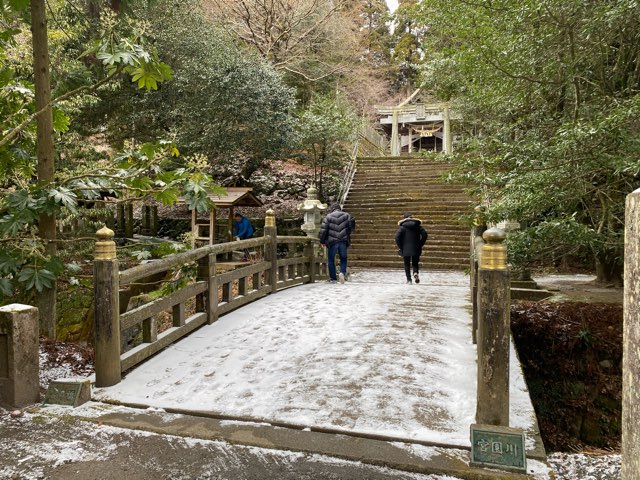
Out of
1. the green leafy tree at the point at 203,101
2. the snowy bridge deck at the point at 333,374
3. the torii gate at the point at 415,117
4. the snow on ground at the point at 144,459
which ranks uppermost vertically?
the torii gate at the point at 415,117

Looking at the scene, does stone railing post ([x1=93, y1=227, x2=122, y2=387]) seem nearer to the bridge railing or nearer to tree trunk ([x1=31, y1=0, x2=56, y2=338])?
the bridge railing

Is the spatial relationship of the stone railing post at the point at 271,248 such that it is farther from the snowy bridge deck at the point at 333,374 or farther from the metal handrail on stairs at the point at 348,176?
the metal handrail on stairs at the point at 348,176

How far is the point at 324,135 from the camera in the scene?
1659cm

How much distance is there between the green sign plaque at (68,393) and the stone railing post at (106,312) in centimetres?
25

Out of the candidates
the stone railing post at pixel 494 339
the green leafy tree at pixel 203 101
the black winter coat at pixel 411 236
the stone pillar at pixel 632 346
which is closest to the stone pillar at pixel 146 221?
the green leafy tree at pixel 203 101

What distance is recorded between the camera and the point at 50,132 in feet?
15.4

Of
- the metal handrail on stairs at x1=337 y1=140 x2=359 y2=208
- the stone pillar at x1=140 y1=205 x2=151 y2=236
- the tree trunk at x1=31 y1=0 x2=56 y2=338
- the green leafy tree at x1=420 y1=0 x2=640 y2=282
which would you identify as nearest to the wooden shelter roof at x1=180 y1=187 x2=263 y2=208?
the metal handrail on stairs at x1=337 y1=140 x2=359 y2=208

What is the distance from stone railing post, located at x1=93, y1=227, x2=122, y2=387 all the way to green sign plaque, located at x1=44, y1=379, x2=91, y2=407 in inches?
9.7

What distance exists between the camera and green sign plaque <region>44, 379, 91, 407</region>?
342 centimetres

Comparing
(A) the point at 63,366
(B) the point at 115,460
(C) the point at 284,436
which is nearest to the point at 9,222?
(A) the point at 63,366

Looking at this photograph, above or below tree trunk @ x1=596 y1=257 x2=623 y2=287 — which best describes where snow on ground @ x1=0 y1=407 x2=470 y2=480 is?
below

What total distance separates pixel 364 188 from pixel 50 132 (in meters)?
14.8

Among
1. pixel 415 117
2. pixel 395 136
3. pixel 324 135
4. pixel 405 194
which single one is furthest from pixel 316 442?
pixel 415 117

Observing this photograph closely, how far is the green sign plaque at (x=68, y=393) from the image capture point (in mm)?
3418
